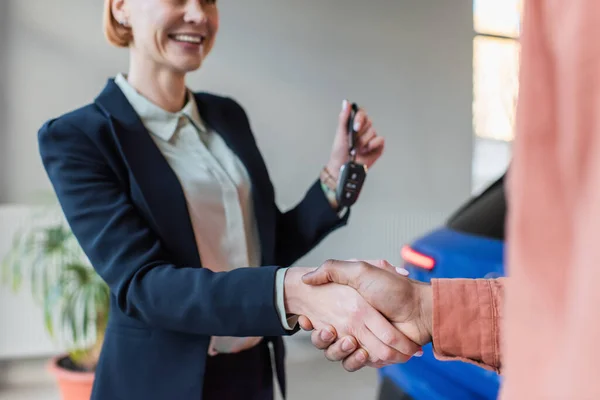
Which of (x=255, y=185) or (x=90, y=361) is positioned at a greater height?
(x=255, y=185)

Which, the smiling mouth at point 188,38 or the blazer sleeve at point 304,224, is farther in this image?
the blazer sleeve at point 304,224

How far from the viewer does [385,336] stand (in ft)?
1.52

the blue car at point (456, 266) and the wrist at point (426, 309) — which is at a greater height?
the wrist at point (426, 309)

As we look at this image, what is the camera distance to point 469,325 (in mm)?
458

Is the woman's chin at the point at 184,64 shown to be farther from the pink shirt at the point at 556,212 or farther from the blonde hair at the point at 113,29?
the pink shirt at the point at 556,212

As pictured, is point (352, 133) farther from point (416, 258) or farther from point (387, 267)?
point (416, 258)

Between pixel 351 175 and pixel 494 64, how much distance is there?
0.21 metres

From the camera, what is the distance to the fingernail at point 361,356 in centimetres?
46

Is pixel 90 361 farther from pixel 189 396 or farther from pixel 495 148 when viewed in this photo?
pixel 495 148

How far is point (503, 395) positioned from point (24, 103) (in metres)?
0.58

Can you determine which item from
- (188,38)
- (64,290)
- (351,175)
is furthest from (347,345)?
(64,290)

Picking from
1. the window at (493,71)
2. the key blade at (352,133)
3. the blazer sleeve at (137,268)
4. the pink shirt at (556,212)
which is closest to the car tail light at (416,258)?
the window at (493,71)

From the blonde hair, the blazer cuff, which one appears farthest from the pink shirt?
the blonde hair

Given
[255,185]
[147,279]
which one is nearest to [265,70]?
[255,185]
